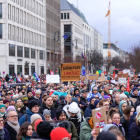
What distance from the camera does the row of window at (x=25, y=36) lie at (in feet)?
173

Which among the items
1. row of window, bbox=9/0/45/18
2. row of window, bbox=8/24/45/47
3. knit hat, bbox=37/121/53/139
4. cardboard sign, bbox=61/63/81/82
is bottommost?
knit hat, bbox=37/121/53/139

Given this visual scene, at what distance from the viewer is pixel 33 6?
62375 mm

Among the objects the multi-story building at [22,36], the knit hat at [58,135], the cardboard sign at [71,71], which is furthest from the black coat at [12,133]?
the multi-story building at [22,36]

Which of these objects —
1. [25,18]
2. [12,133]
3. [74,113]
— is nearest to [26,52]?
[25,18]

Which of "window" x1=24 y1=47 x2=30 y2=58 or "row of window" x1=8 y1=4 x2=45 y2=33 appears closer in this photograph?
"row of window" x1=8 y1=4 x2=45 y2=33

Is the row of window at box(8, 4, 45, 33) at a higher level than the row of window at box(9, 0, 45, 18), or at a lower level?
lower

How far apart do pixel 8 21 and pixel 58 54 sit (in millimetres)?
23976

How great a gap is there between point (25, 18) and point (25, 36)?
3296mm

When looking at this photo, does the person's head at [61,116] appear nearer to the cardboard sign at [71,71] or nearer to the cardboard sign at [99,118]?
the cardboard sign at [99,118]

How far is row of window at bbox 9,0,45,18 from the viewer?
187 feet

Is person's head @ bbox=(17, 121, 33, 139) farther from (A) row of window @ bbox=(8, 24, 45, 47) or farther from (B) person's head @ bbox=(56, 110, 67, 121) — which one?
(A) row of window @ bbox=(8, 24, 45, 47)

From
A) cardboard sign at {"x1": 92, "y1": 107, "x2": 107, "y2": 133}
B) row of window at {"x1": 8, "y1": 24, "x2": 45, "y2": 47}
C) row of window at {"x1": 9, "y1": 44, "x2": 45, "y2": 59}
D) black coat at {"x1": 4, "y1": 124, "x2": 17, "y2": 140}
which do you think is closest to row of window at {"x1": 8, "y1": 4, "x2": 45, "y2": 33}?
row of window at {"x1": 8, "y1": 24, "x2": 45, "y2": 47}

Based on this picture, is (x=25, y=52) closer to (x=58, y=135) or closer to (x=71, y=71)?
(x=71, y=71)

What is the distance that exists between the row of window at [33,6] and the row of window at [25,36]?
14.7 ft
